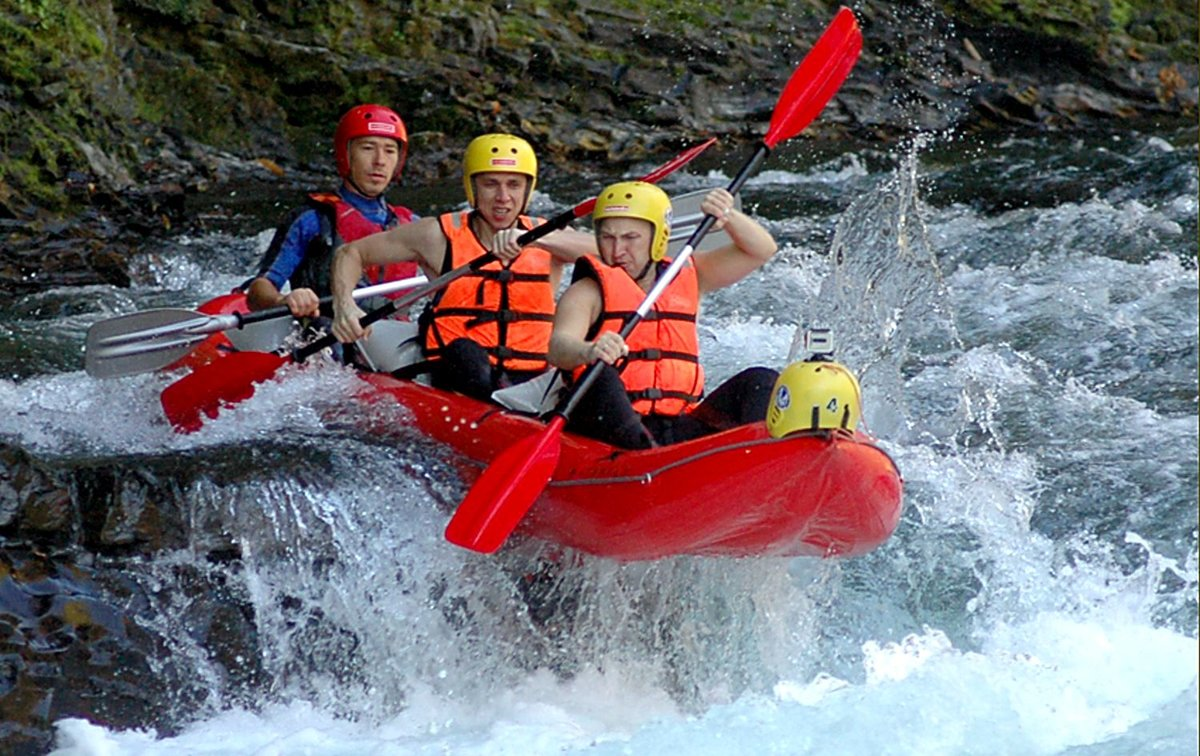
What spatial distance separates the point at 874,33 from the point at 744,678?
9005mm

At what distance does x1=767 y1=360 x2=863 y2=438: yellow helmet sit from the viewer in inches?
150

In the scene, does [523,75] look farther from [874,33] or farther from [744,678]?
[744,678]

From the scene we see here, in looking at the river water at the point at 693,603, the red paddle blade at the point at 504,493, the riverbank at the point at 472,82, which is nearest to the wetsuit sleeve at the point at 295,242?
the river water at the point at 693,603

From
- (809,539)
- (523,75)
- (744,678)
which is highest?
(523,75)

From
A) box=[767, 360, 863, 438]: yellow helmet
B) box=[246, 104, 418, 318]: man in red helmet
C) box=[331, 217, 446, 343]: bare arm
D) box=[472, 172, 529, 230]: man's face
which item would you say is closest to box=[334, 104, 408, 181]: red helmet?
box=[246, 104, 418, 318]: man in red helmet

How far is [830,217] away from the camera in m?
9.50

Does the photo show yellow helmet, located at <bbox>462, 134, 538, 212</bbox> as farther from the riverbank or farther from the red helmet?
the riverbank

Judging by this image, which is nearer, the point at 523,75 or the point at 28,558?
the point at 28,558

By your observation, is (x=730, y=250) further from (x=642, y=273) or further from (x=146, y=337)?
(x=146, y=337)

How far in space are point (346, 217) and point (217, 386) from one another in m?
0.98

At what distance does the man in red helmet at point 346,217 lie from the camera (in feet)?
20.0

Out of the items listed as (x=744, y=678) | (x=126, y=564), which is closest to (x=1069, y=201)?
(x=744, y=678)

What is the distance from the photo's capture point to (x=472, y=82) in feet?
37.6

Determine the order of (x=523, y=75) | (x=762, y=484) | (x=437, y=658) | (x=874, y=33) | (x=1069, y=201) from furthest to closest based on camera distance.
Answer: (x=874, y=33), (x=523, y=75), (x=1069, y=201), (x=437, y=658), (x=762, y=484)
